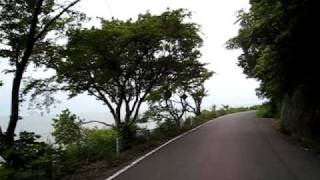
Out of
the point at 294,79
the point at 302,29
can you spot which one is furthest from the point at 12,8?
the point at 294,79

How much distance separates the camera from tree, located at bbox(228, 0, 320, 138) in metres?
16.1

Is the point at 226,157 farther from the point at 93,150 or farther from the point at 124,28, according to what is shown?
the point at 124,28

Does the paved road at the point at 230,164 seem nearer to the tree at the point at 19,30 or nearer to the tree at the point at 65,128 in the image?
the tree at the point at 19,30

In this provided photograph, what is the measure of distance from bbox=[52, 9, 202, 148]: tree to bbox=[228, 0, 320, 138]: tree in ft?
13.5

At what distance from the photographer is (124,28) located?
21234 millimetres

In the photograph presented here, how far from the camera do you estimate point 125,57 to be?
2298 cm

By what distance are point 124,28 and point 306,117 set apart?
887 cm

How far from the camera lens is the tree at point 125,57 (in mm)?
21078

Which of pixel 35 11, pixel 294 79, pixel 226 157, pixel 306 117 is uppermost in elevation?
pixel 35 11

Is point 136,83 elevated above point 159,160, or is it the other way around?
point 136,83

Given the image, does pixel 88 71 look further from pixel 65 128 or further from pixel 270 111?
pixel 270 111

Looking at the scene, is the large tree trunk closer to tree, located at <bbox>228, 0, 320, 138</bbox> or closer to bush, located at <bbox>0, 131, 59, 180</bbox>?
tree, located at <bbox>228, 0, 320, 138</bbox>

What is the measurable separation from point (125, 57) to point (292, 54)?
8.23m

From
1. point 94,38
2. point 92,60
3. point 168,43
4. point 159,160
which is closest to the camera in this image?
point 159,160
